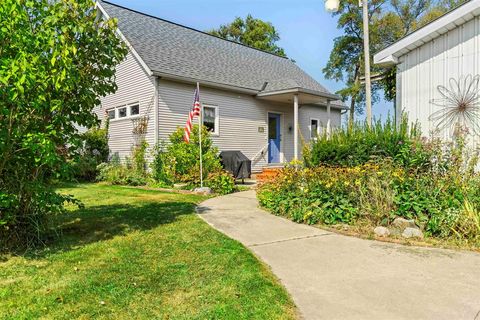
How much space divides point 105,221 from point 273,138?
11041 millimetres

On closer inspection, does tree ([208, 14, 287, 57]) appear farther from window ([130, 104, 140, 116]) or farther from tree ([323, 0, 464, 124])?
window ([130, 104, 140, 116])

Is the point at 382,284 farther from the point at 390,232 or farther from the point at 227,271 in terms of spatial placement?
the point at 390,232

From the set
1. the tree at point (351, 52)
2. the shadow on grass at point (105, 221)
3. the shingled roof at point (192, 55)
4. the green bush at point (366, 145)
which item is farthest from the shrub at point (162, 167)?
the tree at point (351, 52)

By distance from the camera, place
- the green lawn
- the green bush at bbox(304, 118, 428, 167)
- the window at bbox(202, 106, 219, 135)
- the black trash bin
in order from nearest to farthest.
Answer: the green lawn, the green bush at bbox(304, 118, 428, 167), the black trash bin, the window at bbox(202, 106, 219, 135)

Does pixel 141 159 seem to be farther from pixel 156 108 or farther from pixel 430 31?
pixel 430 31

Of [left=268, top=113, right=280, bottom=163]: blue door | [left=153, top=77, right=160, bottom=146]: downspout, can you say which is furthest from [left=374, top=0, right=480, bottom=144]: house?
[left=268, top=113, right=280, bottom=163]: blue door

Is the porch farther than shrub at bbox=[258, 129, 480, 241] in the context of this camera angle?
Yes

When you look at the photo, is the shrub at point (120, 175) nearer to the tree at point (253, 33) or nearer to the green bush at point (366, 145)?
the green bush at point (366, 145)

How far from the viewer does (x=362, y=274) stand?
358 centimetres

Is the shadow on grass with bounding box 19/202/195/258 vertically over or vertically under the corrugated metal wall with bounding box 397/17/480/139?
under

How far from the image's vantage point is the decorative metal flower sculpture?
7070 mm

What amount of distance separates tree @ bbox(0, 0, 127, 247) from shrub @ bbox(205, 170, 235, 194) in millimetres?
5162

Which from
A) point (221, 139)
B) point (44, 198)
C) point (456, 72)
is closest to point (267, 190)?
point (44, 198)

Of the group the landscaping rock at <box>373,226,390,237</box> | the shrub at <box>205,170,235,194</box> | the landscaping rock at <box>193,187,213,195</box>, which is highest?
the shrub at <box>205,170,235,194</box>
